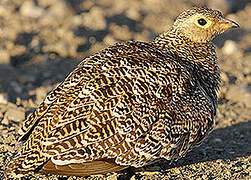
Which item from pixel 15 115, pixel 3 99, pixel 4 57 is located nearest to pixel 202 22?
pixel 15 115

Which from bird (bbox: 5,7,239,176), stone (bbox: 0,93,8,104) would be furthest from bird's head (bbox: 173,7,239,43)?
stone (bbox: 0,93,8,104)

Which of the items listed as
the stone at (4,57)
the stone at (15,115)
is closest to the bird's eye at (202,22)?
the stone at (15,115)

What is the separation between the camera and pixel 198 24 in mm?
5633

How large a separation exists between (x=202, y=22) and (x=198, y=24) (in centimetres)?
7

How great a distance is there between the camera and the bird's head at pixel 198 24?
18.5 feet

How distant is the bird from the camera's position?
4.16m

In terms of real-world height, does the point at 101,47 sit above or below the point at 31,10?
below

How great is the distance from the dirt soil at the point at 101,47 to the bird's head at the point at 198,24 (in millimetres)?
1604

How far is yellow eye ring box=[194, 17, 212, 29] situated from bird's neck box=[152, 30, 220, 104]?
0.24 m

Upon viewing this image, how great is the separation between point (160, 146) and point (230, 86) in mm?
4359

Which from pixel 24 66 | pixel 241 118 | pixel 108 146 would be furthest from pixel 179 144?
pixel 24 66

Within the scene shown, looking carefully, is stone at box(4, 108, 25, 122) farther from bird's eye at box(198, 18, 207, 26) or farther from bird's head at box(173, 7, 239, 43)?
bird's eye at box(198, 18, 207, 26)

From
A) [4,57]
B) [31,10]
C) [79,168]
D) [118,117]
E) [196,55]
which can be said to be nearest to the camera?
[79,168]

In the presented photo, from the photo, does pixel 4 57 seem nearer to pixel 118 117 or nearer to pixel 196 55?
pixel 196 55
